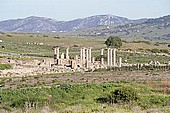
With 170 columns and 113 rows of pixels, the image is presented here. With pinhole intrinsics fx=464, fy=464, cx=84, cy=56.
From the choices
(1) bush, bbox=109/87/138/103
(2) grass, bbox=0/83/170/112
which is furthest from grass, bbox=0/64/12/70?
(1) bush, bbox=109/87/138/103

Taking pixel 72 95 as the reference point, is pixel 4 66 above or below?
below

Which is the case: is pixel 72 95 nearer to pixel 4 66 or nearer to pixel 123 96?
pixel 123 96

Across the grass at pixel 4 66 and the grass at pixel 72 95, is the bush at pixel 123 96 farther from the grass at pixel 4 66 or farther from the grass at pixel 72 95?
the grass at pixel 4 66

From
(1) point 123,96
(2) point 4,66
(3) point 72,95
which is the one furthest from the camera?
(2) point 4,66

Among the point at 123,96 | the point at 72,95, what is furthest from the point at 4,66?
the point at 123,96

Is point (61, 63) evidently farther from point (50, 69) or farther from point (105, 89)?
point (105, 89)

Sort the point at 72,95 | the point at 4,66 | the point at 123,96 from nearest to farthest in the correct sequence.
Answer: the point at 123,96, the point at 72,95, the point at 4,66

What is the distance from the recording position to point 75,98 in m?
31.2

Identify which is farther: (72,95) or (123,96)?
(72,95)

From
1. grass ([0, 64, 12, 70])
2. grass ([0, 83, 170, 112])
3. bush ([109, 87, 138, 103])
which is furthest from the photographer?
grass ([0, 64, 12, 70])

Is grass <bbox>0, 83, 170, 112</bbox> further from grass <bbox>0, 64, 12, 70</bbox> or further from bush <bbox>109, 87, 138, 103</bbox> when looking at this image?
grass <bbox>0, 64, 12, 70</bbox>

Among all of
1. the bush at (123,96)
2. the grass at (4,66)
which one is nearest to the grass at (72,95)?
the bush at (123,96)

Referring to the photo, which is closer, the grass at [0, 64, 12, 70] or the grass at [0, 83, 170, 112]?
the grass at [0, 83, 170, 112]

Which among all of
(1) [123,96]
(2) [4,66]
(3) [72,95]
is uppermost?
(1) [123,96]
